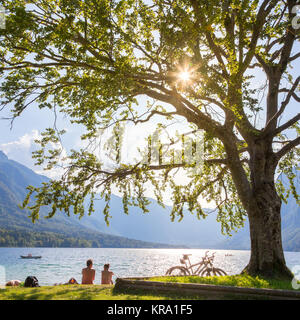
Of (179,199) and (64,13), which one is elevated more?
(64,13)

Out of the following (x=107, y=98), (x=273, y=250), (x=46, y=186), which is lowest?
(x=273, y=250)

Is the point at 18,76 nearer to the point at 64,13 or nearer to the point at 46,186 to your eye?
the point at 64,13


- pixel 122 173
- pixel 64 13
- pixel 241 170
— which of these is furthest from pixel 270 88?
pixel 64 13

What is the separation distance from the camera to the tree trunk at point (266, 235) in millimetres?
11609

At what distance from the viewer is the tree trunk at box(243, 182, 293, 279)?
1161cm

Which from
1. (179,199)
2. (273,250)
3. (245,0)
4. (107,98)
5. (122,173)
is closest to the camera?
(245,0)

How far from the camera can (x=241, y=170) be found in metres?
13.0

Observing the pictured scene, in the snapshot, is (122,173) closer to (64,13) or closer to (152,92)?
(152,92)

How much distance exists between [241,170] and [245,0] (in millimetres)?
6313

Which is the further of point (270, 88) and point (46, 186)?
point (270, 88)

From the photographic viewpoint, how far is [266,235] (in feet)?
39.0

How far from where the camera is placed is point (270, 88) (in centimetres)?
1434
